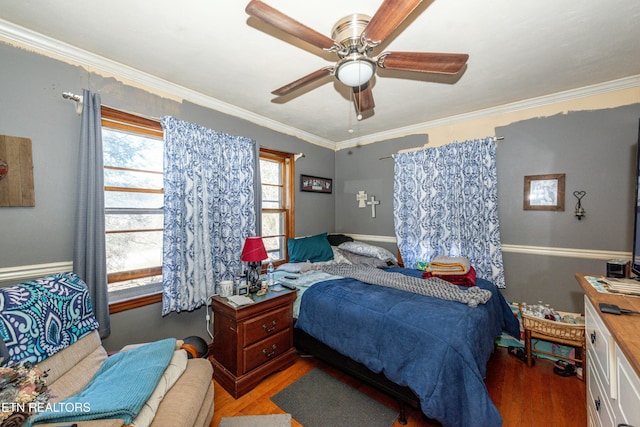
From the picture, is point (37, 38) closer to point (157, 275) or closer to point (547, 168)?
point (157, 275)

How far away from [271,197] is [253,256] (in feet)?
4.37

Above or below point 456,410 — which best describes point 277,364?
below

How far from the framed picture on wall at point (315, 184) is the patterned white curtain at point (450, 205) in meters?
1.08

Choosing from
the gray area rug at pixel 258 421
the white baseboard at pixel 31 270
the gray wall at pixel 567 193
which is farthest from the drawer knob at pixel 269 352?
the gray wall at pixel 567 193

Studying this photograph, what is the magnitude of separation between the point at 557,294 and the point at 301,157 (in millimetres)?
3324

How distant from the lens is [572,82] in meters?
2.23

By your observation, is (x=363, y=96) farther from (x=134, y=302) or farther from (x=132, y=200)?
(x=134, y=302)

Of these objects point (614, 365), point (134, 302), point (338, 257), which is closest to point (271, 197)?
point (338, 257)

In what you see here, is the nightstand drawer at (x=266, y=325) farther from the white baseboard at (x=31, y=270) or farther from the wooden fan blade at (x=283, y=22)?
the wooden fan blade at (x=283, y=22)

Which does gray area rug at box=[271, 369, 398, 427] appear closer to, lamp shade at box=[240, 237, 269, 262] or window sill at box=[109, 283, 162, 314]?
lamp shade at box=[240, 237, 269, 262]

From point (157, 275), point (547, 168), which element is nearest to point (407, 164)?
point (547, 168)

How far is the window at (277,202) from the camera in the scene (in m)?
3.30

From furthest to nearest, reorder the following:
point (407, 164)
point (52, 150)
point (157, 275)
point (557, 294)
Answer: point (407, 164), point (557, 294), point (157, 275), point (52, 150)

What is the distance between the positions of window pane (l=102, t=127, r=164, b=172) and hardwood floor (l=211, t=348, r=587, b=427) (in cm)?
205
